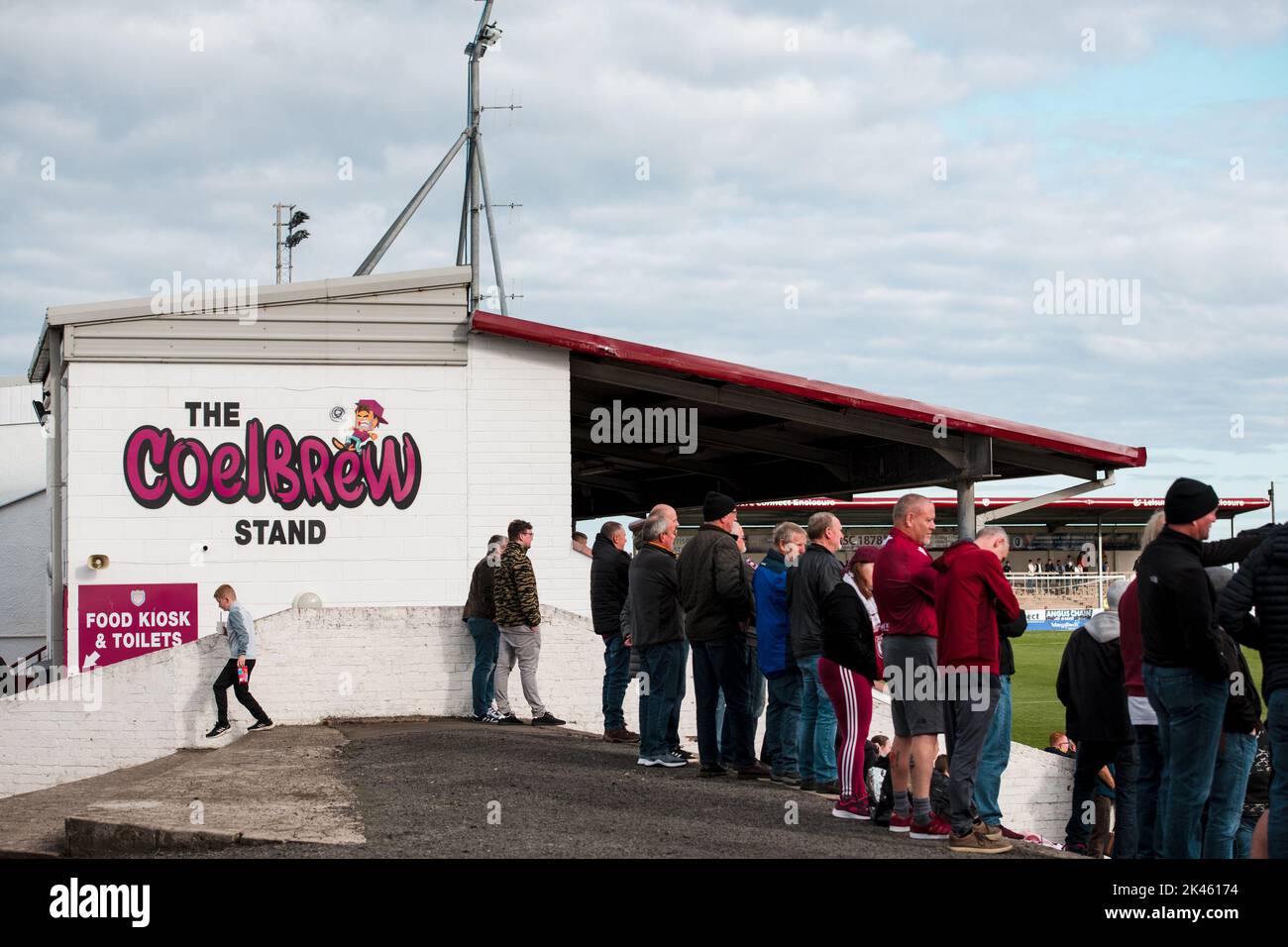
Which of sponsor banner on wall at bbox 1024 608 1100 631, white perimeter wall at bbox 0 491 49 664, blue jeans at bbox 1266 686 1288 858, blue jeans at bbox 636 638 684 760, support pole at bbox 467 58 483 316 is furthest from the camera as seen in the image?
sponsor banner on wall at bbox 1024 608 1100 631

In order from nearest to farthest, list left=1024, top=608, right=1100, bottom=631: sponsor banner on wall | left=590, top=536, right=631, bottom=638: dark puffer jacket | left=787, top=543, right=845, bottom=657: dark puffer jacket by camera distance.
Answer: left=787, top=543, right=845, bottom=657: dark puffer jacket
left=590, top=536, right=631, bottom=638: dark puffer jacket
left=1024, top=608, right=1100, bottom=631: sponsor banner on wall

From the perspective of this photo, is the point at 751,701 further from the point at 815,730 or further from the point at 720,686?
the point at 815,730

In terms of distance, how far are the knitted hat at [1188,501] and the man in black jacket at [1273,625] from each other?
45 cm

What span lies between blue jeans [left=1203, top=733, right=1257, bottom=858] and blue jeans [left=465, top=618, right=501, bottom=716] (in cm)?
730

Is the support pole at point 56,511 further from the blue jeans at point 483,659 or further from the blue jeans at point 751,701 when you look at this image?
the blue jeans at point 751,701

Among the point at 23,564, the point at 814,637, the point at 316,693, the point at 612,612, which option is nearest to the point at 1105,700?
Answer: the point at 814,637

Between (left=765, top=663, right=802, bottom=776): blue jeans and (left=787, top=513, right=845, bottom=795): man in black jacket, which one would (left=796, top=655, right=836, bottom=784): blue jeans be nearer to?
(left=787, top=513, right=845, bottom=795): man in black jacket

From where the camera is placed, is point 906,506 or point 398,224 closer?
point 906,506

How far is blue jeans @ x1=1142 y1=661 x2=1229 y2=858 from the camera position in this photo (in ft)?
21.5

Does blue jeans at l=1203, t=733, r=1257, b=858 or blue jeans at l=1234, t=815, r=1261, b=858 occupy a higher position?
blue jeans at l=1203, t=733, r=1257, b=858

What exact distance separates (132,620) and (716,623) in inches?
290

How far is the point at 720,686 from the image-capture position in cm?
984

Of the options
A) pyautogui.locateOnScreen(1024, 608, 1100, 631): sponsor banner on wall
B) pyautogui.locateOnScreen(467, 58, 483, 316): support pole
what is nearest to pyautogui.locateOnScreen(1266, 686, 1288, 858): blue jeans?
pyautogui.locateOnScreen(467, 58, 483, 316): support pole
